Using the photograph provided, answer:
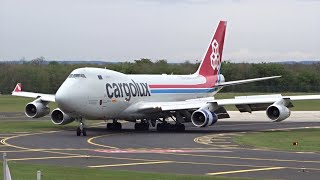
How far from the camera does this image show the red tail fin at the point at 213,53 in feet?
202

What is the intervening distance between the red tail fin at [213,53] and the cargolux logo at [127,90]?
9.65 meters

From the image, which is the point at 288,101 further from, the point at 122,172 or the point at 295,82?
the point at 295,82

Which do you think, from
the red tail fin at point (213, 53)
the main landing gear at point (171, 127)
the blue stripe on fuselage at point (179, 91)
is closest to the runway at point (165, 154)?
the main landing gear at point (171, 127)

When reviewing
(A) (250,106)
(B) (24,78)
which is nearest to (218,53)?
(A) (250,106)

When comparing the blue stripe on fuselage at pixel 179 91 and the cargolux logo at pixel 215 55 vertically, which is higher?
the cargolux logo at pixel 215 55

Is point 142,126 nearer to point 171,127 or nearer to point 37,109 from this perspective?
point 171,127

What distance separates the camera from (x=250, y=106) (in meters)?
50.7

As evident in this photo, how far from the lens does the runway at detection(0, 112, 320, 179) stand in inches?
1000

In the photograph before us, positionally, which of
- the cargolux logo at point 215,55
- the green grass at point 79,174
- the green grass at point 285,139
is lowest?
the green grass at point 79,174

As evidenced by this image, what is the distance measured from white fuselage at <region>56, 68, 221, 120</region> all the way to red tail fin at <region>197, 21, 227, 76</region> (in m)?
5.07

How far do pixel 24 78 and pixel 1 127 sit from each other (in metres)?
77.1

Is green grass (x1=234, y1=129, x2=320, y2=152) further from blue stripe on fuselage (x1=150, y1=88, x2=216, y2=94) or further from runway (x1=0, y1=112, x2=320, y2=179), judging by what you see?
blue stripe on fuselage (x1=150, y1=88, x2=216, y2=94)

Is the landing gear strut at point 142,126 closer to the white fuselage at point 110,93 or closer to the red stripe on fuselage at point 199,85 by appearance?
the white fuselage at point 110,93

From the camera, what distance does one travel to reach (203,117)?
47.5m
